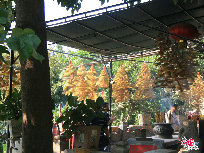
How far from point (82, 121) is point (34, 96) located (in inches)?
54.2

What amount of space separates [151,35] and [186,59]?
154 centimetres

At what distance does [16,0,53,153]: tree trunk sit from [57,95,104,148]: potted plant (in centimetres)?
111

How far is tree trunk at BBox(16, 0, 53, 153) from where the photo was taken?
237 centimetres

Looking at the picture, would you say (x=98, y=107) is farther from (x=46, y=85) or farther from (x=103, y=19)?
(x=103, y=19)

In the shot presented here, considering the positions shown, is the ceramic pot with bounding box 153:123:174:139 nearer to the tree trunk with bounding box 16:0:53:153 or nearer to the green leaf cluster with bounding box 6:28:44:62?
the tree trunk with bounding box 16:0:53:153

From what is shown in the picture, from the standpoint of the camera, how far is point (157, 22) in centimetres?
578

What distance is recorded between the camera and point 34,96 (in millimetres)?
2385

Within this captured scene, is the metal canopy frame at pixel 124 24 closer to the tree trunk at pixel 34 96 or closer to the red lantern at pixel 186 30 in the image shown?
the red lantern at pixel 186 30

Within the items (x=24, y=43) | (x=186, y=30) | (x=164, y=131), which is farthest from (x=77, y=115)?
(x=164, y=131)

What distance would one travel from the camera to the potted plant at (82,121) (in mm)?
3562

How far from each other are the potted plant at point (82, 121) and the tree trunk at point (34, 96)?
111cm

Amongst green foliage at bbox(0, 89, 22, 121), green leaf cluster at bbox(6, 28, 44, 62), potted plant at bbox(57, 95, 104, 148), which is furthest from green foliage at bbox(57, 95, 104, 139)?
green leaf cluster at bbox(6, 28, 44, 62)

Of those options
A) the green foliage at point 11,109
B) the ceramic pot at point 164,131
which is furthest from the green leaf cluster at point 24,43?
the ceramic pot at point 164,131

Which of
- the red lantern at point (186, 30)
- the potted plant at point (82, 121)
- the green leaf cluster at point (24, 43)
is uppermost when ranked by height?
the red lantern at point (186, 30)
